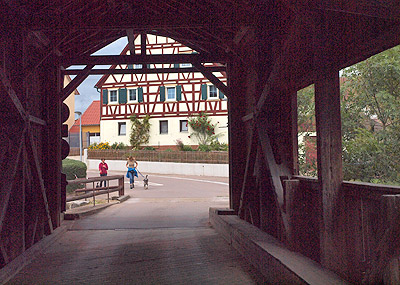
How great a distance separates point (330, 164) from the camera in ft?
13.3

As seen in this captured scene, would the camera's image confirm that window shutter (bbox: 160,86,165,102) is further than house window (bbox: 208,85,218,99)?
Yes

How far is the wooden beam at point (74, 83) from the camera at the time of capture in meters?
8.48

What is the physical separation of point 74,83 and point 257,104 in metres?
Result: 4.25

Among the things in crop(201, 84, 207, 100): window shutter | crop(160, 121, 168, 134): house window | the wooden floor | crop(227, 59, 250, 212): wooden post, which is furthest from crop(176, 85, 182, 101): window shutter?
the wooden floor

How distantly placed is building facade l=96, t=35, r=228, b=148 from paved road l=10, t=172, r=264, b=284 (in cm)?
2571

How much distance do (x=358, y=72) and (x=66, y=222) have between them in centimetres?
717

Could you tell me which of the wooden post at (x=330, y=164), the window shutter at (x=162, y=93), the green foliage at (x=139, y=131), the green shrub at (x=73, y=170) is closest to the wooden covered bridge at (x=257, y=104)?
the wooden post at (x=330, y=164)

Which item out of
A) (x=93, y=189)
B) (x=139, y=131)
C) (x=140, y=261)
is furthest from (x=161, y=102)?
(x=140, y=261)

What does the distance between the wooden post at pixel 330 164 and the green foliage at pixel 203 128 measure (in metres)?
30.3

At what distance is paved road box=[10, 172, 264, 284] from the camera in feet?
17.3

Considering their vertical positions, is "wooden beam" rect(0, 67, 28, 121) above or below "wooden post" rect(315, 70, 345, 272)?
above

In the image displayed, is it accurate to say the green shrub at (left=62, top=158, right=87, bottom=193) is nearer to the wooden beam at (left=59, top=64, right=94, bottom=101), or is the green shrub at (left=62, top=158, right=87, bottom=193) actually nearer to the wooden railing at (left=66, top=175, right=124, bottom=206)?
the wooden railing at (left=66, top=175, right=124, bottom=206)

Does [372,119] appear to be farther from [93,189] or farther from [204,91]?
[204,91]

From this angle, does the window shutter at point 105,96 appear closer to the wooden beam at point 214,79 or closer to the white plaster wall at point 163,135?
the white plaster wall at point 163,135
